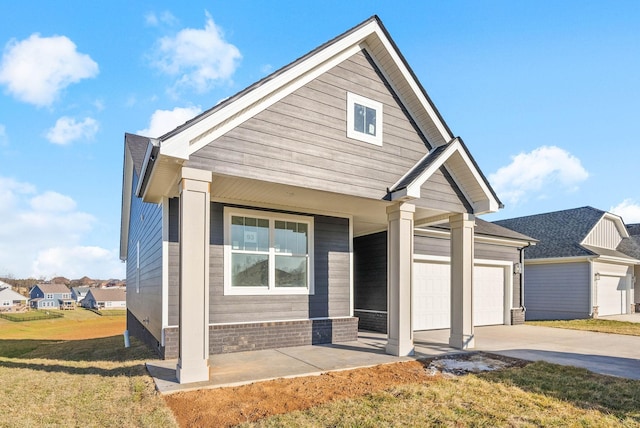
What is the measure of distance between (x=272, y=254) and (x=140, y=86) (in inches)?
247

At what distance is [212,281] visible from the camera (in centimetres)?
794

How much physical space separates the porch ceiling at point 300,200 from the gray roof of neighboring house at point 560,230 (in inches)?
489

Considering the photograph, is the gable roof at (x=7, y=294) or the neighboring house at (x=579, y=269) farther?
the gable roof at (x=7, y=294)

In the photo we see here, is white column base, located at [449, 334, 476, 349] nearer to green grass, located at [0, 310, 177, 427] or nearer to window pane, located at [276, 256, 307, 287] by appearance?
window pane, located at [276, 256, 307, 287]

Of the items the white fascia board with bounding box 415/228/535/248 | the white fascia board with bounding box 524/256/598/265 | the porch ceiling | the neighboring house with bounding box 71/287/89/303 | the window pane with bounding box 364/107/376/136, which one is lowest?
the neighboring house with bounding box 71/287/89/303

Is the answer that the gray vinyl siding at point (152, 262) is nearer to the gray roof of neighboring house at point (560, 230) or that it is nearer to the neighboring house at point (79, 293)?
the gray roof of neighboring house at point (560, 230)

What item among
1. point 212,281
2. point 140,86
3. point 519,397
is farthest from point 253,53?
point 519,397

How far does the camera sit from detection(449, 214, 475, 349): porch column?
851cm

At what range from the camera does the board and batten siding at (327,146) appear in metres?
6.30

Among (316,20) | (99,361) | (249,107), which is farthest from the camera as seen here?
(316,20)

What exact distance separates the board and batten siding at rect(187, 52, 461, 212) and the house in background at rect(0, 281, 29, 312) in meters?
79.2

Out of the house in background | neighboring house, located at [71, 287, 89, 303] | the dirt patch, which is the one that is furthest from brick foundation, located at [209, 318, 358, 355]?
neighboring house, located at [71, 287, 89, 303]

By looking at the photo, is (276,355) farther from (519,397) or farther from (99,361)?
(519,397)

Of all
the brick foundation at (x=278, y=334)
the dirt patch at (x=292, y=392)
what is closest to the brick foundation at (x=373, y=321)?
the brick foundation at (x=278, y=334)
